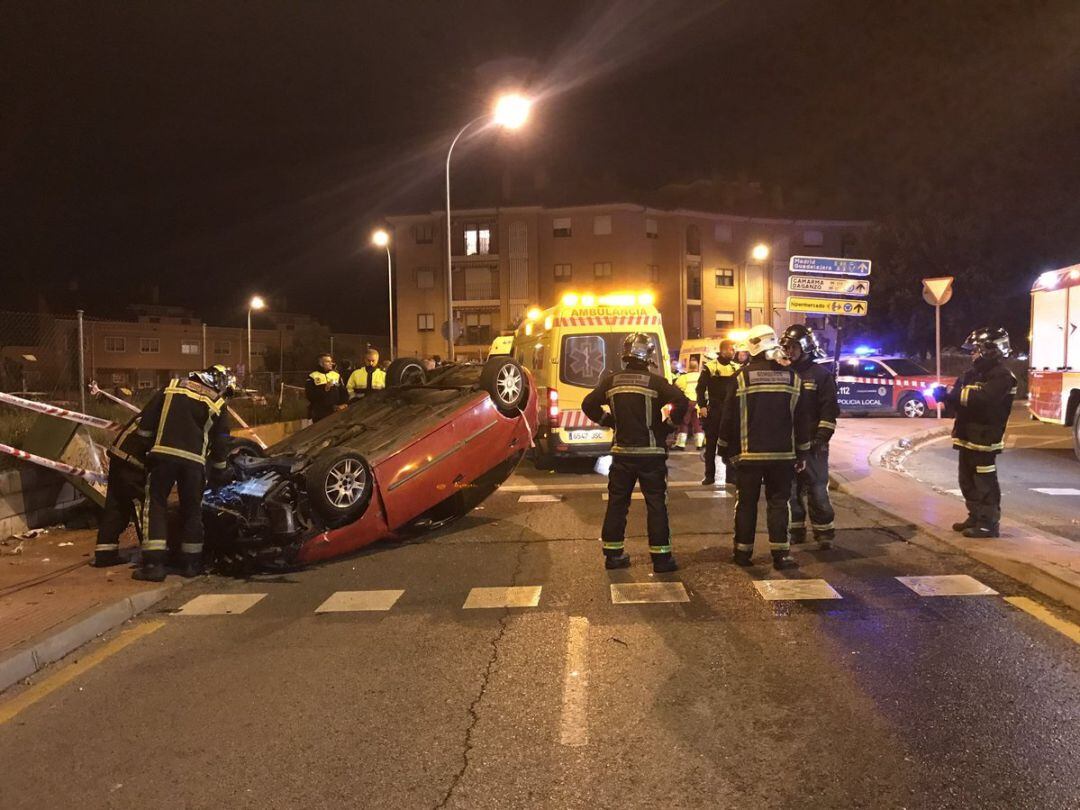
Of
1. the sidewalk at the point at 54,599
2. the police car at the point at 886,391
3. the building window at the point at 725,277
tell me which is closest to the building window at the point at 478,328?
the building window at the point at 725,277

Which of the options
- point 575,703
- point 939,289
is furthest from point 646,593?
point 939,289

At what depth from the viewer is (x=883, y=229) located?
3322 centimetres

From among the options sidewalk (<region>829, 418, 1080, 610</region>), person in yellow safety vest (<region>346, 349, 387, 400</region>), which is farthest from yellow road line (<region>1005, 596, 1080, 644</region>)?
person in yellow safety vest (<region>346, 349, 387, 400</region>)

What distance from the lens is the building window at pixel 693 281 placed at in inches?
1895

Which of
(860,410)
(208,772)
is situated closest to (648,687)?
(208,772)

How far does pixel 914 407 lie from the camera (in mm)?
19969

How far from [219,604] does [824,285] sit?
1166cm

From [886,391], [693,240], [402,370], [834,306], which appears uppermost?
[693,240]

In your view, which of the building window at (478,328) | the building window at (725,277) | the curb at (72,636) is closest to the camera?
the curb at (72,636)

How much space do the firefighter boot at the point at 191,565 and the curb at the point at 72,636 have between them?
0.76 feet

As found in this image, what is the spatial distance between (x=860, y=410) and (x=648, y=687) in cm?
1781

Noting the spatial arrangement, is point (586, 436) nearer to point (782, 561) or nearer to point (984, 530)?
point (782, 561)

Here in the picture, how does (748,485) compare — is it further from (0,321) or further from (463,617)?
(0,321)

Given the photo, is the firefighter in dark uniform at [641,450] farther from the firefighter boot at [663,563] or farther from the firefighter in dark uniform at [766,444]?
the firefighter in dark uniform at [766,444]
